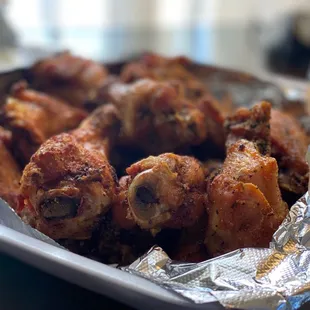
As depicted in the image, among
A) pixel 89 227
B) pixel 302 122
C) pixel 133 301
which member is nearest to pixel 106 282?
pixel 133 301

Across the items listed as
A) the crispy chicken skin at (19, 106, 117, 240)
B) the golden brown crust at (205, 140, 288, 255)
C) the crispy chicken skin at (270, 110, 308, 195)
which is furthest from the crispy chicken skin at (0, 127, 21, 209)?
the crispy chicken skin at (270, 110, 308, 195)

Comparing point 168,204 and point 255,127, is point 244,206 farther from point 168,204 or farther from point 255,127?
point 255,127

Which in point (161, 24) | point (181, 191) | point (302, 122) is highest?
point (181, 191)

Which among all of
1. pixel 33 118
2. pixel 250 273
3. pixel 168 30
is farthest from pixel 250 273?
pixel 168 30

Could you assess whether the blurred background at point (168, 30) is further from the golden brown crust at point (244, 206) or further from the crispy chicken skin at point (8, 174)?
the golden brown crust at point (244, 206)

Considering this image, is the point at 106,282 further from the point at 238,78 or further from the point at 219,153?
the point at 238,78
